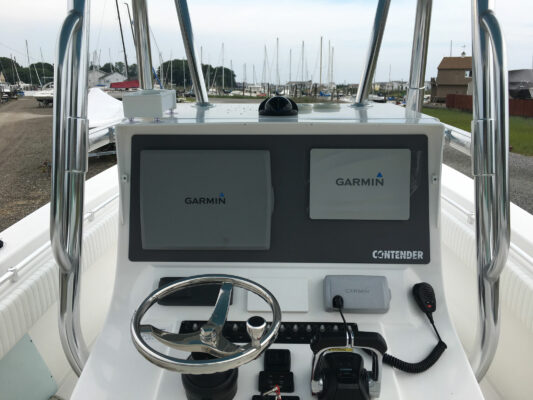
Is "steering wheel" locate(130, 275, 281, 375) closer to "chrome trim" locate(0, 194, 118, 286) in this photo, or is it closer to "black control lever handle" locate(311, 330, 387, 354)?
"black control lever handle" locate(311, 330, 387, 354)

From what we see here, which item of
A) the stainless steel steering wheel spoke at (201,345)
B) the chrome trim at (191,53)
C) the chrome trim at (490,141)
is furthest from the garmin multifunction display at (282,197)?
the chrome trim at (191,53)

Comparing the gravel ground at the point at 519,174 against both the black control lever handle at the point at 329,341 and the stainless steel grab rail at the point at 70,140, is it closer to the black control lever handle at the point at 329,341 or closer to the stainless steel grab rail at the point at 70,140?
the black control lever handle at the point at 329,341

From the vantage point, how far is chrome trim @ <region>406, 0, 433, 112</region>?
72.1 inches

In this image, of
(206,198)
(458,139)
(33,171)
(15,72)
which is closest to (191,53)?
(206,198)

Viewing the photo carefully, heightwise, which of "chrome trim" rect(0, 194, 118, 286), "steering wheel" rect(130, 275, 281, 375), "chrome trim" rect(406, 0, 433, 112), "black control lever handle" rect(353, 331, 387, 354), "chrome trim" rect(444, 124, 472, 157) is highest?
"chrome trim" rect(406, 0, 433, 112)

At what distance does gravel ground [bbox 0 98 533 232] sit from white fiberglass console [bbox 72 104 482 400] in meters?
4.62

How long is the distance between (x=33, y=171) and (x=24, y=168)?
523 millimetres

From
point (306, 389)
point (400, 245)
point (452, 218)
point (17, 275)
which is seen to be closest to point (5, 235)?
point (17, 275)

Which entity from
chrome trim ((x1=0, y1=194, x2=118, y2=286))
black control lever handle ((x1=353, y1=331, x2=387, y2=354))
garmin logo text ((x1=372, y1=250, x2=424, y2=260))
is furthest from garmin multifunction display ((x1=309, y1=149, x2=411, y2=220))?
chrome trim ((x1=0, y1=194, x2=118, y2=286))

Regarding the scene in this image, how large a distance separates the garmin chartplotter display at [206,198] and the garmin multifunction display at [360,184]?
0.16m

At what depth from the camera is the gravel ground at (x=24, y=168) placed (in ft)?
24.9

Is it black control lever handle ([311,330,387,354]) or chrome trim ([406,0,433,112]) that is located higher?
chrome trim ([406,0,433,112])

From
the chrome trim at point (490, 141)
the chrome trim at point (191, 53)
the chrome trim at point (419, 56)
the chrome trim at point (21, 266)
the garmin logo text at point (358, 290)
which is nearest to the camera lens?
the chrome trim at point (490, 141)

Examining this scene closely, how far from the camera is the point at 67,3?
111 cm
